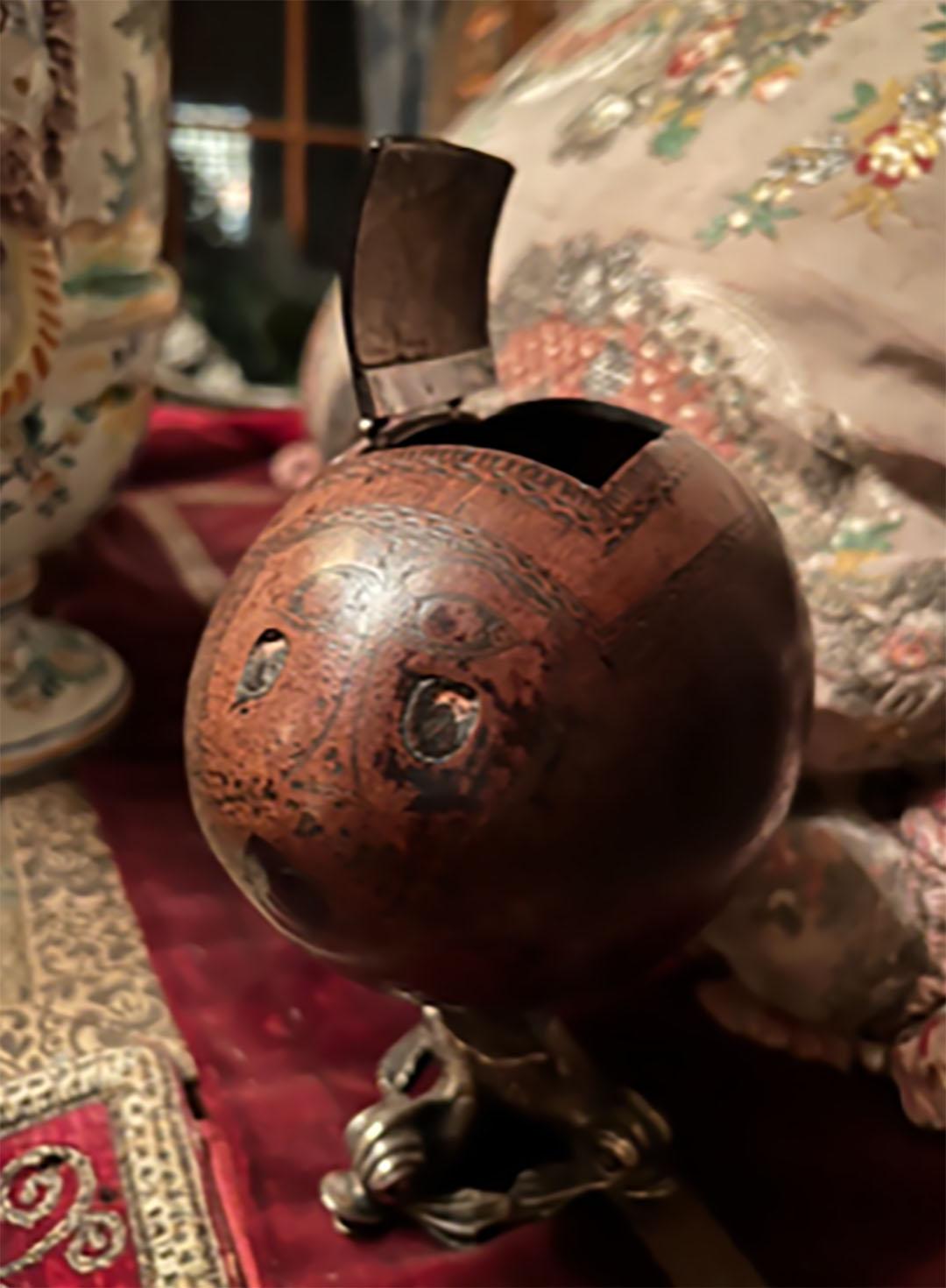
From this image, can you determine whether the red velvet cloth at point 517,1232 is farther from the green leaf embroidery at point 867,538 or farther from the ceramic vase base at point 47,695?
the green leaf embroidery at point 867,538

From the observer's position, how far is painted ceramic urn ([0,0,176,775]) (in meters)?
0.72

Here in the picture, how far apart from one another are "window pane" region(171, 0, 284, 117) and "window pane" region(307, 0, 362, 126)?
0.17ft

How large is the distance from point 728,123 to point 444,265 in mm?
251

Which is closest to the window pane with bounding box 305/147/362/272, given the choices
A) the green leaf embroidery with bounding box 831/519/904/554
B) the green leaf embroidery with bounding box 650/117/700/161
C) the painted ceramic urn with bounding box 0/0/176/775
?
the painted ceramic urn with bounding box 0/0/176/775

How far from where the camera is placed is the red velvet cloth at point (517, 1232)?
551 millimetres

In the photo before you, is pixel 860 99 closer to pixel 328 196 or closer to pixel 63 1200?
pixel 63 1200

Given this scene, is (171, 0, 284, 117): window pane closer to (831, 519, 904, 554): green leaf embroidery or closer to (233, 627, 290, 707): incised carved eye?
(831, 519, 904, 554): green leaf embroidery

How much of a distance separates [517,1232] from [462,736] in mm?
266

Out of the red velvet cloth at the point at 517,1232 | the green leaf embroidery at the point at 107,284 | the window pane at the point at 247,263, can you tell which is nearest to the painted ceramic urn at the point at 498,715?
the red velvet cloth at the point at 517,1232

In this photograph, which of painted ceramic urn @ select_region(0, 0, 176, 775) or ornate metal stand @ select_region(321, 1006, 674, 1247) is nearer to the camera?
ornate metal stand @ select_region(321, 1006, 674, 1247)

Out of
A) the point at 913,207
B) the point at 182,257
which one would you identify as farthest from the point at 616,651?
the point at 182,257

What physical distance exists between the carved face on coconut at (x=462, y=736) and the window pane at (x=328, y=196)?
1658 millimetres

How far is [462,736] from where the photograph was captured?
16.7 inches

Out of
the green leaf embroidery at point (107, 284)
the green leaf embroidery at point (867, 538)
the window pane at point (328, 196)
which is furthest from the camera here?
the window pane at point (328, 196)
